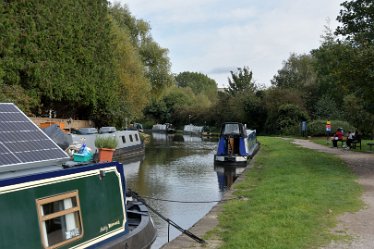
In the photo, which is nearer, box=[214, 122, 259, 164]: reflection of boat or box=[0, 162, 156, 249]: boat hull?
box=[0, 162, 156, 249]: boat hull

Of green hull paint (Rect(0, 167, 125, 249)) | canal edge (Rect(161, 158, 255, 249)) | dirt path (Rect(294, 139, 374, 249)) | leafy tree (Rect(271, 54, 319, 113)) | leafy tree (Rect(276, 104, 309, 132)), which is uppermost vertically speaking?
leafy tree (Rect(271, 54, 319, 113))

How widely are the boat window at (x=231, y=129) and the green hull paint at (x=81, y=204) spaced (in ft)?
53.6

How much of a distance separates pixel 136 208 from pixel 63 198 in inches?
129

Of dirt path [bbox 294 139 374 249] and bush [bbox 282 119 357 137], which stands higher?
bush [bbox 282 119 357 137]

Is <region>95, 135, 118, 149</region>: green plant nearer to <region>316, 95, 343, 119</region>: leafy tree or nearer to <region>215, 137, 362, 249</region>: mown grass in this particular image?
<region>215, 137, 362, 249</region>: mown grass

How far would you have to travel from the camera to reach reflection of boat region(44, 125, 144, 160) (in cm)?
2030

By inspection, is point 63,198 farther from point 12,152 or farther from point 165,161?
point 165,161

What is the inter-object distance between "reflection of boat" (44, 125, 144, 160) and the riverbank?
29.5ft

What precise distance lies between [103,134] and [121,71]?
54.5ft

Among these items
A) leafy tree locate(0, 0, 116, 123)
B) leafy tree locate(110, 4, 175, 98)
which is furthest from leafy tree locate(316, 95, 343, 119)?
leafy tree locate(0, 0, 116, 123)

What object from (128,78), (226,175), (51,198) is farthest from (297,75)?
(51,198)

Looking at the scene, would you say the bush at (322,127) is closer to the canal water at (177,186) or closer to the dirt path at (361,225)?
the canal water at (177,186)

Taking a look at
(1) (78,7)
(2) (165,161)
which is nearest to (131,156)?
(2) (165,161)

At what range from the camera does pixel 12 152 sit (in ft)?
17.7
